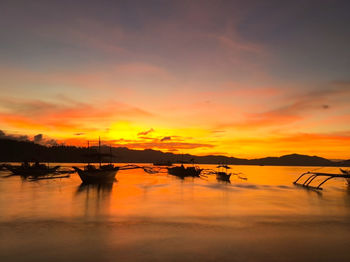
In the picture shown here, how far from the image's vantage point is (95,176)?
53.2 m

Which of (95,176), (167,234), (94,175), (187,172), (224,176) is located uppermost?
(94,175)

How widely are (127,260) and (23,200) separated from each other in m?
25.6

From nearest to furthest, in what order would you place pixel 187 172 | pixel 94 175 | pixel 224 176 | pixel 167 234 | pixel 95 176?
pixel 167 234 < pixel 94 175 < pixel 95 176 < pixel 224 176 < pixel 187 172

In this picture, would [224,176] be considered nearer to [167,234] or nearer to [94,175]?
[94,175]

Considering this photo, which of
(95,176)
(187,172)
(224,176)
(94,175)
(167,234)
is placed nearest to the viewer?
(167,234)

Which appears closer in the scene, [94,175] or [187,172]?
[94,175]

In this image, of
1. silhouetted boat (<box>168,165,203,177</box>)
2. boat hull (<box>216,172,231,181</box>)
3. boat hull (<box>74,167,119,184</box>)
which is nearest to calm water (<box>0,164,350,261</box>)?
boat hull (<box>74,167,119,184</box>)

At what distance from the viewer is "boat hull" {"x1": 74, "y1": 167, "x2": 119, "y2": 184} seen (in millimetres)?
52250

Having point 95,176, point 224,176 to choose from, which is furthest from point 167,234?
point 224,176

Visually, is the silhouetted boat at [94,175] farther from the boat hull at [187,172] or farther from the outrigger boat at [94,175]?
the boat hull at [187,172]

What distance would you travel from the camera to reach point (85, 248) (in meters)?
14.0

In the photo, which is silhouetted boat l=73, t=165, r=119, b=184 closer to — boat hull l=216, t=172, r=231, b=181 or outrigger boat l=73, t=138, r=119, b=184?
outrigger boat l=73, t=138, r=119, b=184

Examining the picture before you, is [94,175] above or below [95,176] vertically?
above

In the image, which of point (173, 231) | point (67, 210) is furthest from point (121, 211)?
point (173, 231)
